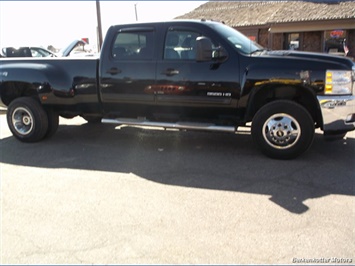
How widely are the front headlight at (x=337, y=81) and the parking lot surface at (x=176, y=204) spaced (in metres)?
0.96

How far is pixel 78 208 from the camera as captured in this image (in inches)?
145

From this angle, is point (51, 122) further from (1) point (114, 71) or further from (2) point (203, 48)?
(2) point (203, 48)

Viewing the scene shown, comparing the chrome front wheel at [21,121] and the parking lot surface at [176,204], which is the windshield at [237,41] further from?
the chrome front wheel at [21,121]

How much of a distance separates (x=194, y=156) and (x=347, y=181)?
2.04 meters

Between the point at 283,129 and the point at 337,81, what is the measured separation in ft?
2.95

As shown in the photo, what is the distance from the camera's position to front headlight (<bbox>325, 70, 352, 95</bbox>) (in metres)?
4.59

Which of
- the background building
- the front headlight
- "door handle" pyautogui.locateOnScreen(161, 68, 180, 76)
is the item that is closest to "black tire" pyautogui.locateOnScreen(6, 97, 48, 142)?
"door handle" pyautogui.locateOnScreen(161, 68, 180, 76)

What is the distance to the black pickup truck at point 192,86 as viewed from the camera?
4.71 m

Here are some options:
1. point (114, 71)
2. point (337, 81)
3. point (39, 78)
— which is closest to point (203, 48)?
point (114, 71)

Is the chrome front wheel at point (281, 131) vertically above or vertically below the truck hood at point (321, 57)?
below

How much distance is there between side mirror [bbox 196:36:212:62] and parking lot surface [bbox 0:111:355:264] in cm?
142

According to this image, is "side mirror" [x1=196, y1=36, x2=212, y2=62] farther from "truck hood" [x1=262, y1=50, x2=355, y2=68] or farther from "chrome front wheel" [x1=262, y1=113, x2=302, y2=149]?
"chrome front wheel" [x1=262, y1=113, x2=302, y2=149]

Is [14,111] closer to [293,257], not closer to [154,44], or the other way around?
[154,44]

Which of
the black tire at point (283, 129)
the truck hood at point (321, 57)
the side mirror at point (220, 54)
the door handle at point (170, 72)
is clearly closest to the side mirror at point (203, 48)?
the side mirror at point (220, 54)
